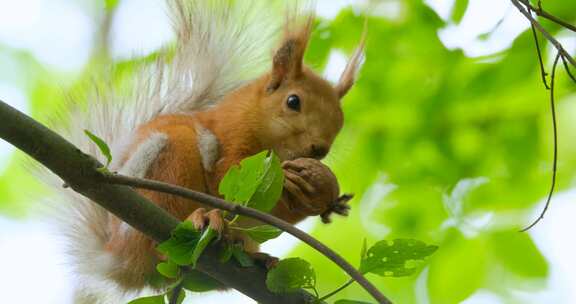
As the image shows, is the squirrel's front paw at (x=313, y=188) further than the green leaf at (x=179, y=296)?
Yes

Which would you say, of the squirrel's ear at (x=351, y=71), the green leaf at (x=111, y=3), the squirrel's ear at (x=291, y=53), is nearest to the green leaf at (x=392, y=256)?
the squirrel's ear at (x=291, y=53)

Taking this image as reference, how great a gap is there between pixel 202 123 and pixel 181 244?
3.68 ft

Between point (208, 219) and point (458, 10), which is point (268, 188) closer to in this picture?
point (208, 219)

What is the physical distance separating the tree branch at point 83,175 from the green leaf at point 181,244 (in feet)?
0.19

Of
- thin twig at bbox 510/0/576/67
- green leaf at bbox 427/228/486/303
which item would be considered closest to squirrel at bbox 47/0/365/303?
thin twig at bbox 510/0/576/67

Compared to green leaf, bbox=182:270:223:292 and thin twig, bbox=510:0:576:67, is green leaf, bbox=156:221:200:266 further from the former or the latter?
thin twig, bbox=510:0:576:67

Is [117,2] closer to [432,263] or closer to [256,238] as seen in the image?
[432,263]

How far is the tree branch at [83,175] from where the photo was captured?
1.71 m

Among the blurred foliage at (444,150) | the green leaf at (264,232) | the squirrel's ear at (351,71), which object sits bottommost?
the blurred foliage at (444,150)

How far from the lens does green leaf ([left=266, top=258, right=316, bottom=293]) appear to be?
1970 mm

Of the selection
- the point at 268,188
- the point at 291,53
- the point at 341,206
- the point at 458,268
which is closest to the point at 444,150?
the point at 458,268

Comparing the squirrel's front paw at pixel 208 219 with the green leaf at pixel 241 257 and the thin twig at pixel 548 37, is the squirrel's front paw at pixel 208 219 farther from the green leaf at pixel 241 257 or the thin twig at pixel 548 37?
the thin twig at pixel 548 37

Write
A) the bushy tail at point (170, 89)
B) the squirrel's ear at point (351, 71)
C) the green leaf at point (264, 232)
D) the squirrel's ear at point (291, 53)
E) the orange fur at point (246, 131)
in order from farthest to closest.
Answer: the squirrel's ear at point (351, 71)
the squirrel's ear at point (291, 53)
the bushy tail at point (170, 89)
the orange fur at point (246, 131)
the green leaf at point (264, 232)

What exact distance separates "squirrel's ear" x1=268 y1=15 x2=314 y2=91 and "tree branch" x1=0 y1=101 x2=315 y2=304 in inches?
43.7
